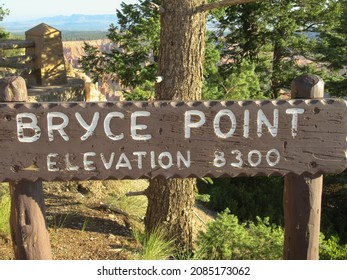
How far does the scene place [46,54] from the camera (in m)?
8.68

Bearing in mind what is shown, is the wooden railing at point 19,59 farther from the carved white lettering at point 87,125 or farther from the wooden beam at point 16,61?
the carved white lettering at point 87,125

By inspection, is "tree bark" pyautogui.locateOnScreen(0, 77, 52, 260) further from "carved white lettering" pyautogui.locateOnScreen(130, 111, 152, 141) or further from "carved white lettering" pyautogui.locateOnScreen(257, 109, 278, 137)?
"carved white lettering" pyautogui.locateOnScreen(257, 109, 278, 137)

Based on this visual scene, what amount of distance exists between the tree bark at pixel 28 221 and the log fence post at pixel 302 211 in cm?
155

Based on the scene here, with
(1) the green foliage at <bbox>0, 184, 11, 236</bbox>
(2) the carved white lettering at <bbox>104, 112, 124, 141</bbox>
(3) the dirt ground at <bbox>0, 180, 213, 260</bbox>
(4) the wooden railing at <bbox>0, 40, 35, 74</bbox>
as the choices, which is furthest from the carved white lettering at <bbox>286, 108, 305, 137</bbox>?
(4) the wooden railing at <bbox>0, 40, 35, 74</bbox>

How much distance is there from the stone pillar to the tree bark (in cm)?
636

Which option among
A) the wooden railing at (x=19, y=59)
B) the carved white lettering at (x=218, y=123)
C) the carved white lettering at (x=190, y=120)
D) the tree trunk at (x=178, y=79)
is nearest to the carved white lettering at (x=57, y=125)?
the carved white lettering at (x=190, y=120)

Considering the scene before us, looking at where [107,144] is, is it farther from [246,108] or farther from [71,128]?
[246,108]

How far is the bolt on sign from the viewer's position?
2.45 metres

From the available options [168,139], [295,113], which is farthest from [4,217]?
[295,113]

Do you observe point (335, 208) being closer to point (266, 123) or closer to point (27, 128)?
point (266, 123)

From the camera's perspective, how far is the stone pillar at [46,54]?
28.4 ft

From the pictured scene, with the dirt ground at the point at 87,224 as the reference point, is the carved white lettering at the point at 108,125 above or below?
above

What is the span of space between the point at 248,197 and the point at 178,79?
8.79 meters

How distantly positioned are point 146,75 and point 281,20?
7.19 meters
